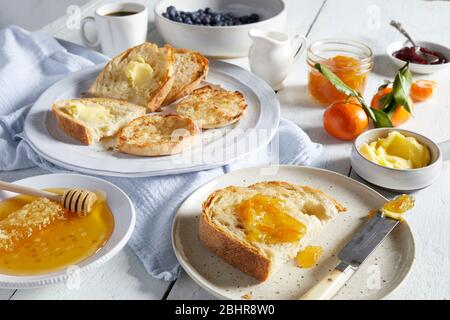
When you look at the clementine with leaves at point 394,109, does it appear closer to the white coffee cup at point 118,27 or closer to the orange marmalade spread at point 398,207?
the orange marmalade spread at point 398,207

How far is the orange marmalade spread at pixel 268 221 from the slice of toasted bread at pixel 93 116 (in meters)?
0.78

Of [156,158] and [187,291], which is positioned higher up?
[156,158]

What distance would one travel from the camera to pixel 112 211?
1924mm

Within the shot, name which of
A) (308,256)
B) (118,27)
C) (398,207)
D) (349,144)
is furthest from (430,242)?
(118,27)

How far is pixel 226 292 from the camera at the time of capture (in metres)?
1.69

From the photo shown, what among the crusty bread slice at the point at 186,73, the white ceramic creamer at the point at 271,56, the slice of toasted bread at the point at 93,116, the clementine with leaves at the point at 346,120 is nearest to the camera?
the slice of toasted bread at the point at 93,116

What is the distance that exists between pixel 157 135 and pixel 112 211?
521 millimetres

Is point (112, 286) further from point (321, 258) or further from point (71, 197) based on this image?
point (321, 258)

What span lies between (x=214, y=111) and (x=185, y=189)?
0.50 meters

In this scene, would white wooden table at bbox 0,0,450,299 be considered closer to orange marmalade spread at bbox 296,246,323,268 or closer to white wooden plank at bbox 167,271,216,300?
white wooden plank at bbox 167,271,216,300

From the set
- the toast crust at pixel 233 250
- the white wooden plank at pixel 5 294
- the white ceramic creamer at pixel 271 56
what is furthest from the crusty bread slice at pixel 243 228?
the white ceramic creamer at pixel 271 56

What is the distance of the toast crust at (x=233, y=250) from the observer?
1.72 meters

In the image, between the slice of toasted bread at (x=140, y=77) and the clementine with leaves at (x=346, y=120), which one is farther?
the slice of toasted bread at (x=140, y=77)

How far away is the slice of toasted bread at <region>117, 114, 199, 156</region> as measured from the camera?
7.33 feet
